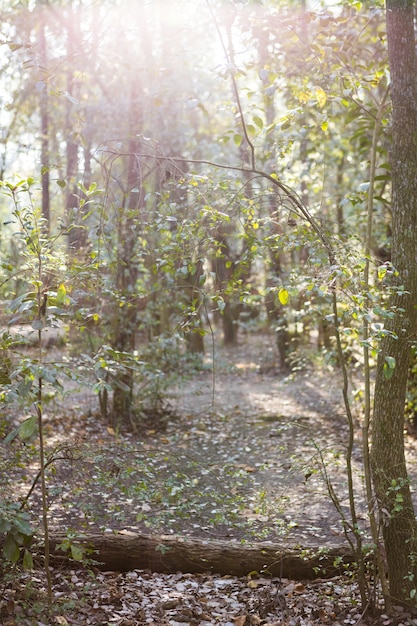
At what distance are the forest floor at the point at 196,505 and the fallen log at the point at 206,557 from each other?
0.25ft

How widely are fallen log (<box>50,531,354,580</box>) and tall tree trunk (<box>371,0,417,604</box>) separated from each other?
637mm

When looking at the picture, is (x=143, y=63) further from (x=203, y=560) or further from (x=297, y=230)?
(x=203, y=560)

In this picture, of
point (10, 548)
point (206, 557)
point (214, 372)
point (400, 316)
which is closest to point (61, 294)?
point (10, 548)

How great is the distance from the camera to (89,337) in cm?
835

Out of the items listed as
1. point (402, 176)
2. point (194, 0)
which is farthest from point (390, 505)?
point (194, 0)

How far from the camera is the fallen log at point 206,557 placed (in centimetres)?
450

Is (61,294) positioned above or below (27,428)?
above

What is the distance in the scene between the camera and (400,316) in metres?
3.81

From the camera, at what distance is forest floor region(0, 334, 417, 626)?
386 centimetres

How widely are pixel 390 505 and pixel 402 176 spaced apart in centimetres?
206

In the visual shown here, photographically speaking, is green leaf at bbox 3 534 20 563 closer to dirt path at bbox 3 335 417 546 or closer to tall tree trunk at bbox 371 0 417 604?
dirt path at bbox 3 335 417 546

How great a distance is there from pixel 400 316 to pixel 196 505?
201cm

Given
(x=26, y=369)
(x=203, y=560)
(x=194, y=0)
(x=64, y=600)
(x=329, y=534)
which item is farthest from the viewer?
(x=194, y=0)

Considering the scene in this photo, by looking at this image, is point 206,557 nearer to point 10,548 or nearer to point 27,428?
point 10,548
